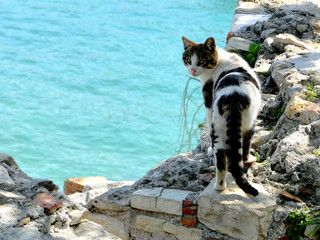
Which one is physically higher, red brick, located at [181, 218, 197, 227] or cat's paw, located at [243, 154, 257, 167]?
cat's paw, located at [243, 154, 257, 167]

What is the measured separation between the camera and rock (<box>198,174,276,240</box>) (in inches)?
120

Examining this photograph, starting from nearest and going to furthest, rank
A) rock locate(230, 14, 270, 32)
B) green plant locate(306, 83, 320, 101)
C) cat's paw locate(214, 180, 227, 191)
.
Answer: cat's paw locate(214, 180, 227, 191) → green plant locate(306, 83, 320, 101) → rock locate(230, 14, 270, 32)

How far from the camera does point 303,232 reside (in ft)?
9.93

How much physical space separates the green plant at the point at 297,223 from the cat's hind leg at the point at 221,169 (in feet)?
1.54

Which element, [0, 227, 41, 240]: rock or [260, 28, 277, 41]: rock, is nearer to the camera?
[0, 227, 41, 240]: rock

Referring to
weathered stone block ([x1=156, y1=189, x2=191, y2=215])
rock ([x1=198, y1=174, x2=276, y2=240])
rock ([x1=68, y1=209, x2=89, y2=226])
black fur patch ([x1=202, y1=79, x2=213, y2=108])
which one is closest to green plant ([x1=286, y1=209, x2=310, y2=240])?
rock ([x1=198, y1=174, x2=276, y2=240])

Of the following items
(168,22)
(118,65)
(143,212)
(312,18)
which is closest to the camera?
(143,212)

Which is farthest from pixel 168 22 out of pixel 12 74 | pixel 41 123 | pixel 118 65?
pixel 41 123

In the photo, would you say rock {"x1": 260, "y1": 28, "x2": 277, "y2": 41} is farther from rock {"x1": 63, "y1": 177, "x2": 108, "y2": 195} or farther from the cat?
rock {"x1": 63, "y1": 177, "x2": 108, "y2": 195}

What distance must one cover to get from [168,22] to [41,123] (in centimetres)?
562

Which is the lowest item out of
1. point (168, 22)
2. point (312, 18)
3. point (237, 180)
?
point (168, 22)

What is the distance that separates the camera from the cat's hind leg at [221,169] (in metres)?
3.15

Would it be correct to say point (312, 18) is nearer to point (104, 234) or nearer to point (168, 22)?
point (104, 234)

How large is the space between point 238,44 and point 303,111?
203 cm
